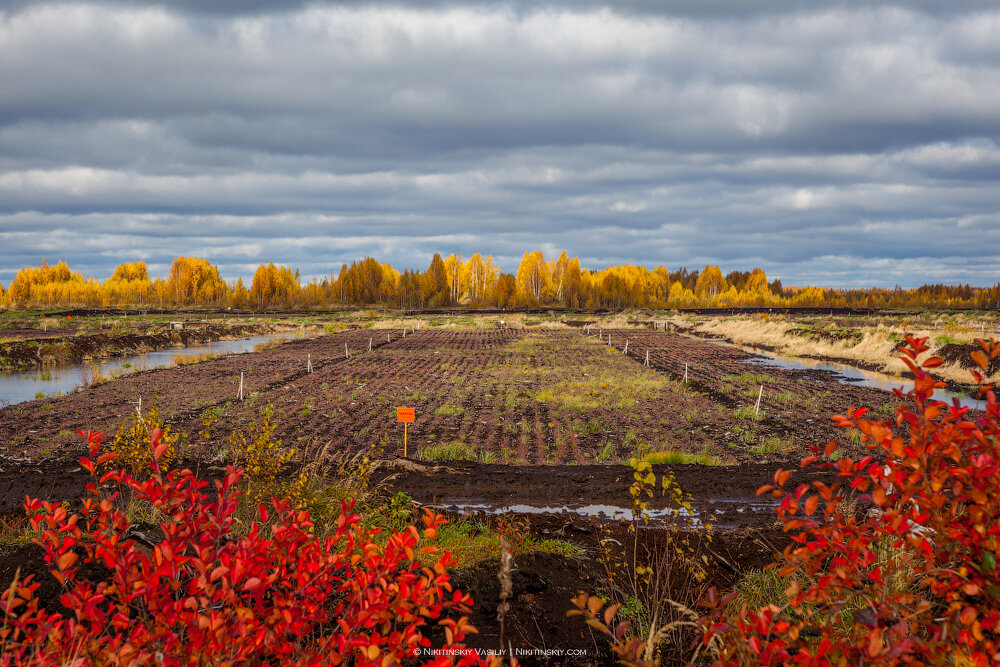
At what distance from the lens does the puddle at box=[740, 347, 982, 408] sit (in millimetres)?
25672

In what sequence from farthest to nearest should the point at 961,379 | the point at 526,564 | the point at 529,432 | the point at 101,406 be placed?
the point at 961,379, the point at 101,406, the point at 529,432, the point at 526,564

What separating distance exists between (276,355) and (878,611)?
39371 mm

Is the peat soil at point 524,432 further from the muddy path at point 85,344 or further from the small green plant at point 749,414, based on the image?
the muddy path at point 85,344

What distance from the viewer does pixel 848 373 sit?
32.1 meters

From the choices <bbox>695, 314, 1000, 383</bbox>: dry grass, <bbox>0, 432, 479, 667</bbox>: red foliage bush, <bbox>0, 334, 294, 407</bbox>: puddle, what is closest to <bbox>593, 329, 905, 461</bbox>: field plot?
<bbox>695, 314, 1000, 383</bbox>: dry grass

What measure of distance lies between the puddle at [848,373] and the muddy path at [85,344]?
42.5m

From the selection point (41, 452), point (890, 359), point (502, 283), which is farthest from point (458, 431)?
point (502, 283)

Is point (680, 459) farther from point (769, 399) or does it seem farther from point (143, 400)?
point (143, 400)

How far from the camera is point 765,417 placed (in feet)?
60.1

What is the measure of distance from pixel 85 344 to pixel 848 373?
48394mm

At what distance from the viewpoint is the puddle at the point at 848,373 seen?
84.2ft

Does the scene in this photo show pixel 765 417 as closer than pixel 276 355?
Yes

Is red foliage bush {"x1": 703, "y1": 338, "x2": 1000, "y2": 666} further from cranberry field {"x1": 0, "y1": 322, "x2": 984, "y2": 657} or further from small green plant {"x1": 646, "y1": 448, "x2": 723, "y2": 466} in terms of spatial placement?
small green plant {"x1": 646, "y1": 448, "x2": 723, "y2": 466}

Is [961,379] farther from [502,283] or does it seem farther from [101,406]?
[502,283]
